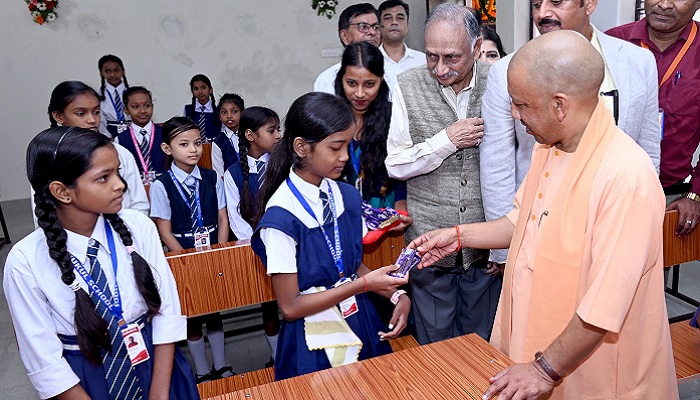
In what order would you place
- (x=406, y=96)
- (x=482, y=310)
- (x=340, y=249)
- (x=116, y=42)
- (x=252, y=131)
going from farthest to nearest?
(x=116, y=42)
(x=252, y=131)
(x=482, y=310)
(x=406, y=96)
(x=340, y=249)

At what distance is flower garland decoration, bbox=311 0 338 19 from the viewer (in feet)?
29.3

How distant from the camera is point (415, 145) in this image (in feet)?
7.79

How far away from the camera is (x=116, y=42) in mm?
8289

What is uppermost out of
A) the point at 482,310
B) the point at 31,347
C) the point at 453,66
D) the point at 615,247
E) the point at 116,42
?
the point at 116,42

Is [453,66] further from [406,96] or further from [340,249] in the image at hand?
[340,249]

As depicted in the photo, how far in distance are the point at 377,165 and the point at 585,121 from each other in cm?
144

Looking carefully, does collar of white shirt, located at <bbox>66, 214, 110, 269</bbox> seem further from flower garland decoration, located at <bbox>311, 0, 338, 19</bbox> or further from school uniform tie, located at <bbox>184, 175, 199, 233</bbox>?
flower garland decoration, located at <bbox>311, 0, 338, 19</bbox>

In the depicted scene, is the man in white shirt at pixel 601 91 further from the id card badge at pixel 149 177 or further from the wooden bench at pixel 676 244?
the id card badge at pixel 149 177

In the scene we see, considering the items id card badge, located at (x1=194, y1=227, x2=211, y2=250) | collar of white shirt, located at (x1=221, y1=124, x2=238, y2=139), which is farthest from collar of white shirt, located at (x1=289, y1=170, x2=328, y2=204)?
collar of white shirt, located at (x1=221, y1=124, x2=238, y2=139)

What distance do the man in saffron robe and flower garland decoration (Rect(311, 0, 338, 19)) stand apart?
26.3 ft

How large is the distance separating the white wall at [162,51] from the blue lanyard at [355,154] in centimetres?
662

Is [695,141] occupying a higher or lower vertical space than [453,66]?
lower

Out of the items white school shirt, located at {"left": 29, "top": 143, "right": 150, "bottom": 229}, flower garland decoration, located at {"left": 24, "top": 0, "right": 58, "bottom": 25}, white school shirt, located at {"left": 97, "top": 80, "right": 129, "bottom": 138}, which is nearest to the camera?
white school shirt, located at {"left": 29, "top": 143, "right": 150, "bottom": 229}

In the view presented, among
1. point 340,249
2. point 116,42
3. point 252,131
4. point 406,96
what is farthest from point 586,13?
point 116,42
